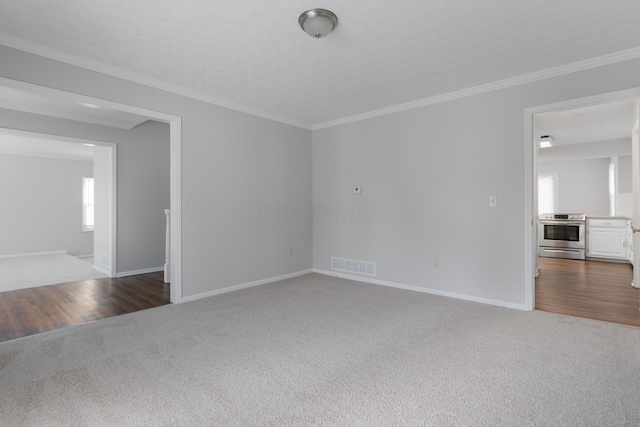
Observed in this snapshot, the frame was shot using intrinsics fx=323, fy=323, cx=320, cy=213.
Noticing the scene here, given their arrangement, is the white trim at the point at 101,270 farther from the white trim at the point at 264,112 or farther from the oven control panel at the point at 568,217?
the oven control panel at the point at 568,217

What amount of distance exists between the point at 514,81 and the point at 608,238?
5022 millimetres

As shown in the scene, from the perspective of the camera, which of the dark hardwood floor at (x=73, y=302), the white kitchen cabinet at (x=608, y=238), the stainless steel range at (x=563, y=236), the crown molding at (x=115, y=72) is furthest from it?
the stainless steel range at (x=563, y=236)

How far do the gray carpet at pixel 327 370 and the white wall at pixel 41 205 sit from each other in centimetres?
610

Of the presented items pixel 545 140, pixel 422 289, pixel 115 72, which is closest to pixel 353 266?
pixel 422 289

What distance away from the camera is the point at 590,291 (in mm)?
4074

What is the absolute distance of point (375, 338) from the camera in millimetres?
2617

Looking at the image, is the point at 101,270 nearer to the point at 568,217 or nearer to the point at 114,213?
the point at 114,213

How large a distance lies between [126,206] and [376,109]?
13.6ft

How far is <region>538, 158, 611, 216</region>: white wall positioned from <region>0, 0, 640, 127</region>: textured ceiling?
557cm

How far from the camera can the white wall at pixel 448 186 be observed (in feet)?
10.9

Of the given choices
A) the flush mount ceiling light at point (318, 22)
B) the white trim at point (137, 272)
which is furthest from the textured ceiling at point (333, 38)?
the white trim at point (137, 272)

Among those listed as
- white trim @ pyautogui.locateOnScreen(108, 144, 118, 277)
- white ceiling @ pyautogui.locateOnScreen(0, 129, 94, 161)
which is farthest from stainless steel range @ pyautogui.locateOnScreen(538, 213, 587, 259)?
white ceiling @ pyautogui.locateOnScreen(0, 129, 94, 161)

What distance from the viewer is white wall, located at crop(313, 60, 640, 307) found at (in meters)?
3.33

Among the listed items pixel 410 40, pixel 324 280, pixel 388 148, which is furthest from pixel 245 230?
pixel 410 40
